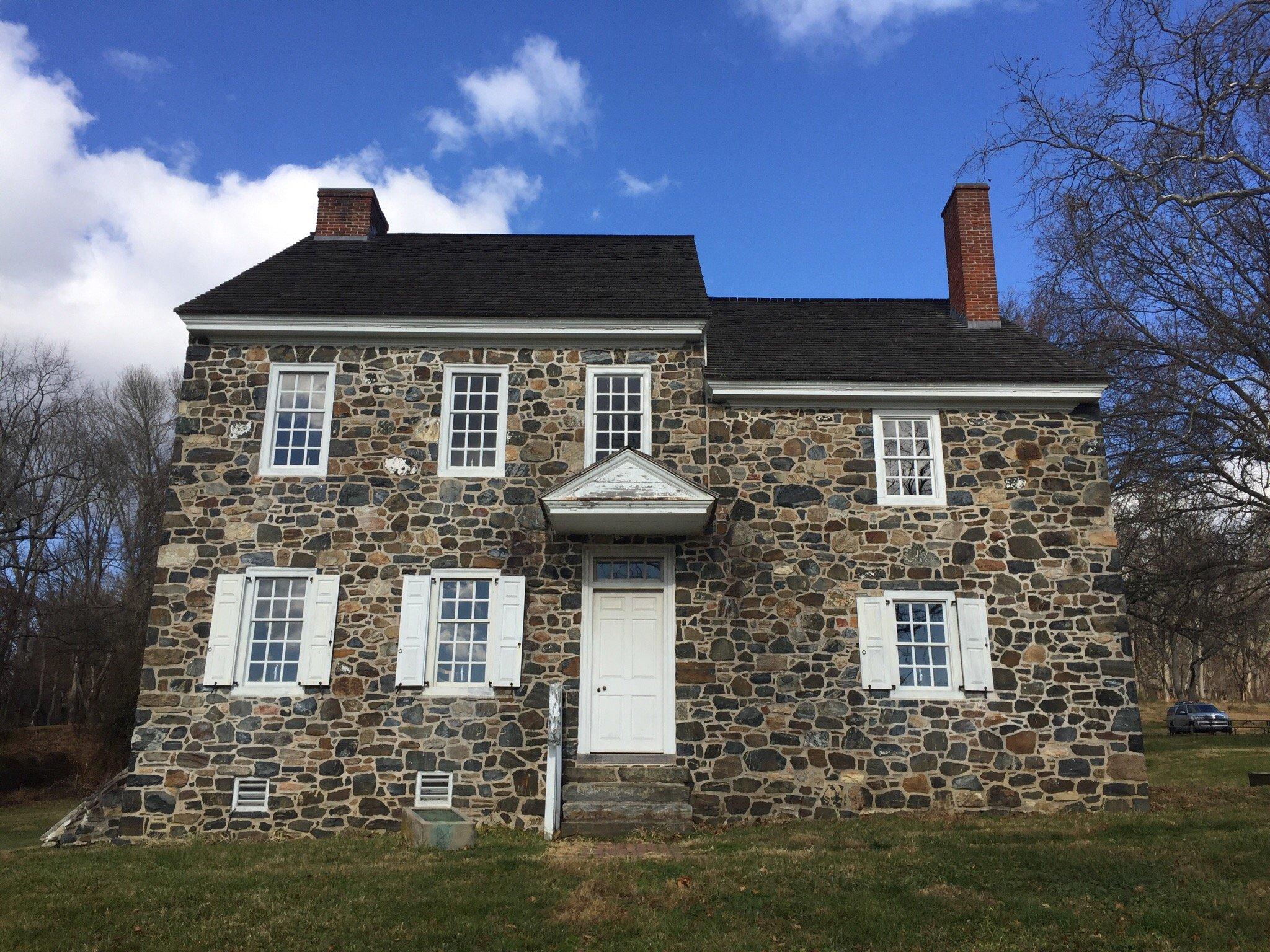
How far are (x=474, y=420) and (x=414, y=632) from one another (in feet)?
9.49

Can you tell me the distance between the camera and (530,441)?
11.7 m

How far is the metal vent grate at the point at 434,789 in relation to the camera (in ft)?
34.5

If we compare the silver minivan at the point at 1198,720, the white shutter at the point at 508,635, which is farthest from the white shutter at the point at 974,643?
the silver minivan at the point at 1198,720

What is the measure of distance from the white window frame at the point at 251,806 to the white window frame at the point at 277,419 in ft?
12.4

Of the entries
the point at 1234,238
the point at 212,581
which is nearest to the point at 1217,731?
the point at 1234,238

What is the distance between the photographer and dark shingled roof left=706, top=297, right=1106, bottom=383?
11.8 metres

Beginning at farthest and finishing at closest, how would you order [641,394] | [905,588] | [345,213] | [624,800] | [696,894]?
[345,213], [641,394], [905,588], [624,800], [696,894]

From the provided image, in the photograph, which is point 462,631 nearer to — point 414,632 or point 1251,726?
point 414,632

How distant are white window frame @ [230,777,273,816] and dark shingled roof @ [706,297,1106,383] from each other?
752 centimetres

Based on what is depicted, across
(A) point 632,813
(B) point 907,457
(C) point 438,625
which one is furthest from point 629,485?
(B) point 907,457

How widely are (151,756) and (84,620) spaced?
19.4m

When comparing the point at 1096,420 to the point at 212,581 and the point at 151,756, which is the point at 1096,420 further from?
the point at 151,756

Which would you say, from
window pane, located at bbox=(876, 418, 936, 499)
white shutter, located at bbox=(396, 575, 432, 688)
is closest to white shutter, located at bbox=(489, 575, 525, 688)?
white shutter, located at bbox=(396, 575, 432, 688)

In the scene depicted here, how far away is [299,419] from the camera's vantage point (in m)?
11.8
